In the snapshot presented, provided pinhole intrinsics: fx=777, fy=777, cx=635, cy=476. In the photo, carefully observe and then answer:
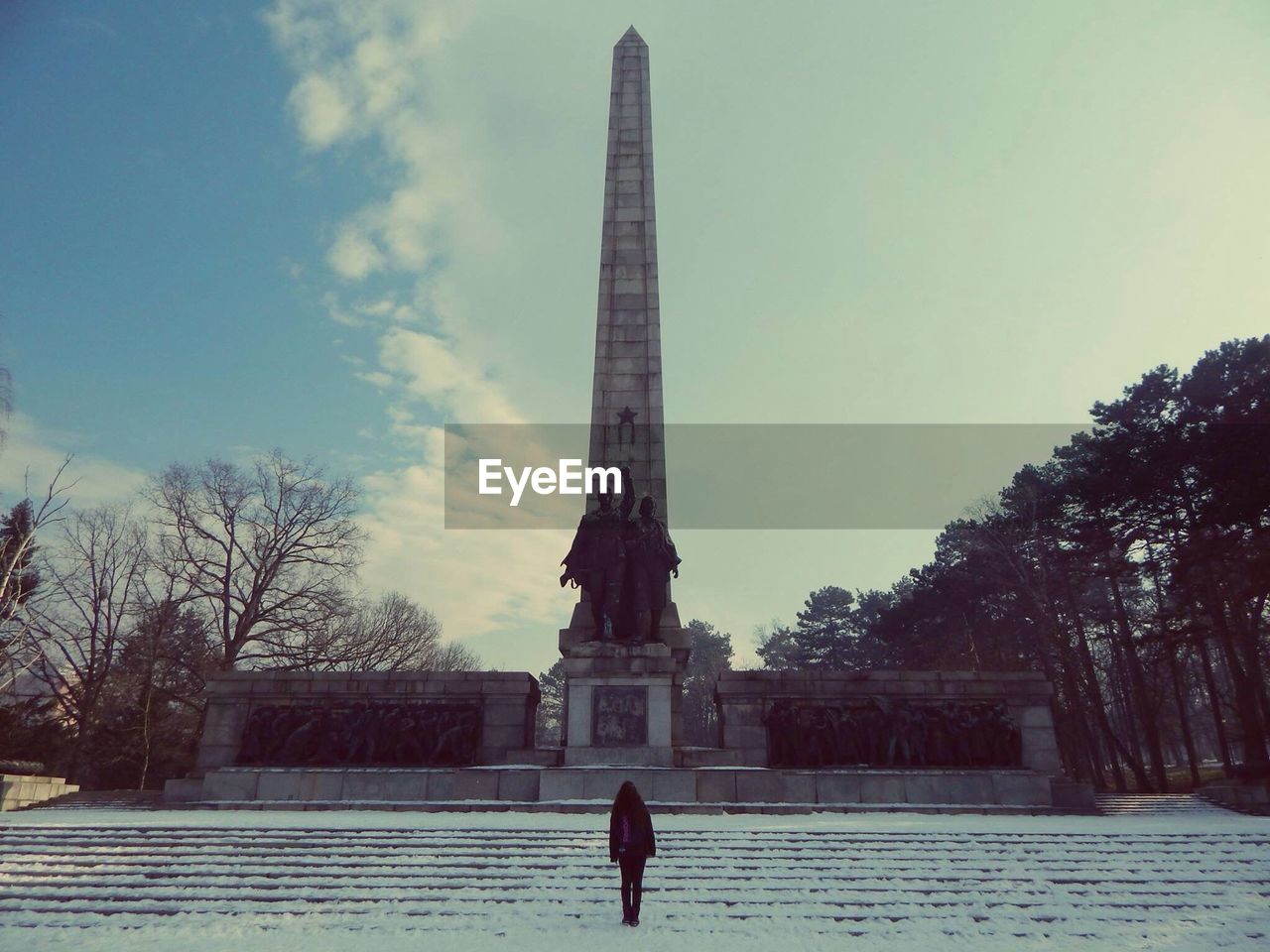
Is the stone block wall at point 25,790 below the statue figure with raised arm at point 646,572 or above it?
below

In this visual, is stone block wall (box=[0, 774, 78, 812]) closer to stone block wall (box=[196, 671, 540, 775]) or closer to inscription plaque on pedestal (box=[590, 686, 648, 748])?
stone block wall (box=[196, 671, 540, 775])

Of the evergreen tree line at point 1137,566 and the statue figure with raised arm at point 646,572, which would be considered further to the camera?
the evergreen tree line at point 1137,566

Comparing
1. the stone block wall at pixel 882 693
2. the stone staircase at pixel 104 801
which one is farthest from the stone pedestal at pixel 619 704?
the stone staircase at pixel 104 801

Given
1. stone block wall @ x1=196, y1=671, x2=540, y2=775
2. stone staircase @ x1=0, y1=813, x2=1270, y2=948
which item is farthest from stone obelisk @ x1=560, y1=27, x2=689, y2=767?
stone staircase @ x1=0, y1=813, x2=1270, y2=948

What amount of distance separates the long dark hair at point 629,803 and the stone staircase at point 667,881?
0.89m

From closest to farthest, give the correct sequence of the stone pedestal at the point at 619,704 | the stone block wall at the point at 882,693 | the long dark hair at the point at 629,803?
1. the long dark hair at the point at 629,803
2. the stone pedestal at the point at 619,704
3. the stone block wall at the point at 882,693

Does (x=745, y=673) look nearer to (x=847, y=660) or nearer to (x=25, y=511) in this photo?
(x=25, y=511)

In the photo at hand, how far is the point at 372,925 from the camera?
20.8 feet

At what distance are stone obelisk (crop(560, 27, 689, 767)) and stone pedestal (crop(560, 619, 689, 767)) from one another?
0.05ft

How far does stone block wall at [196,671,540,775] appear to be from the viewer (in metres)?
14.0

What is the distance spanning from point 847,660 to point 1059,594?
21.1 m

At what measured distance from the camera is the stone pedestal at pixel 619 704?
502 inches

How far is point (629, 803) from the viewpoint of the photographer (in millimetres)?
6402

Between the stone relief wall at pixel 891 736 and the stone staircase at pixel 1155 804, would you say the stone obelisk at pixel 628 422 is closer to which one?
the stone relief wall at pixel 891 736
